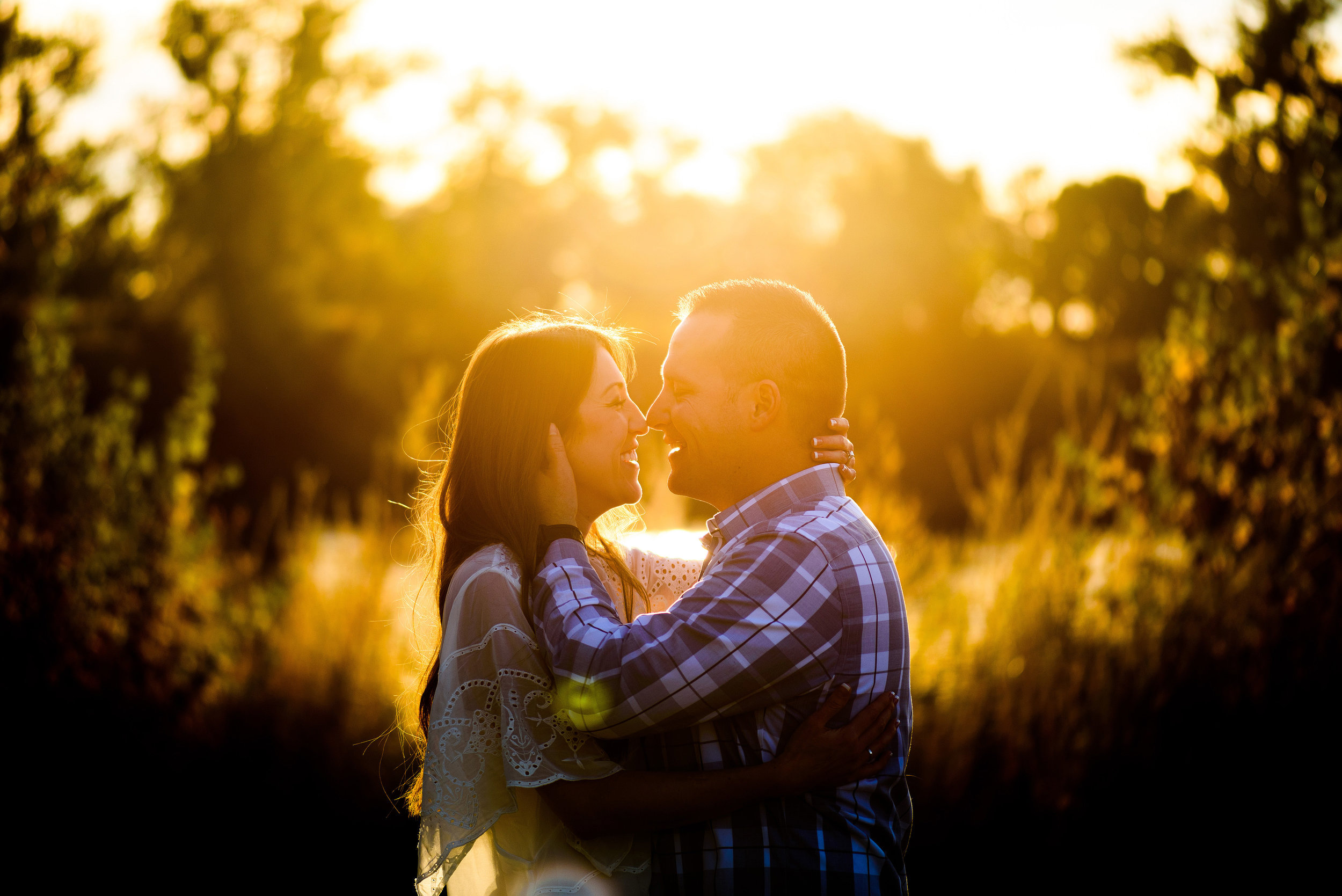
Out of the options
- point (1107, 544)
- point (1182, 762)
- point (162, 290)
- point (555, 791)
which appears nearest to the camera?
point (555, 791)

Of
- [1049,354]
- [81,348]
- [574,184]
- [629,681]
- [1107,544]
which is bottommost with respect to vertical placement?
[629,681]

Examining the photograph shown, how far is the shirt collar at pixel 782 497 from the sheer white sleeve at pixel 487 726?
62 centimetres

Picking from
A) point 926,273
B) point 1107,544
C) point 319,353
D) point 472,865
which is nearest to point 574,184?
point 926,273

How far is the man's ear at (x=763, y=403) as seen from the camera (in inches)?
103

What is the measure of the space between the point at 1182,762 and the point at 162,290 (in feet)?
55.9

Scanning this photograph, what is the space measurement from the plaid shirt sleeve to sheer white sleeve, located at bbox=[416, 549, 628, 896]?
0.32ft

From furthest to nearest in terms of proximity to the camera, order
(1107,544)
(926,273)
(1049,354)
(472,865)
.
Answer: (926,273) → (1049,354) → (1107,544) → (472,865)

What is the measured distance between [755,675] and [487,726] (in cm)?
68

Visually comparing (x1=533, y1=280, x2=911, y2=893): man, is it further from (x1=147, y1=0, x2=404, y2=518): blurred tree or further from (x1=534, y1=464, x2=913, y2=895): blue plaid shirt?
(x1=147, y1=0, x2=404, y2=518): blurred tree

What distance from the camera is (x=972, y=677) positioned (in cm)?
508

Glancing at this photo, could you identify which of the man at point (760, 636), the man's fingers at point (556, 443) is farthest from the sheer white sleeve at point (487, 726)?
the man's fingers at point (556, 443)

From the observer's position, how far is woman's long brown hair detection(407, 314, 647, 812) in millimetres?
2533

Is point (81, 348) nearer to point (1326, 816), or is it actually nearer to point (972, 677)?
point (972, 677)

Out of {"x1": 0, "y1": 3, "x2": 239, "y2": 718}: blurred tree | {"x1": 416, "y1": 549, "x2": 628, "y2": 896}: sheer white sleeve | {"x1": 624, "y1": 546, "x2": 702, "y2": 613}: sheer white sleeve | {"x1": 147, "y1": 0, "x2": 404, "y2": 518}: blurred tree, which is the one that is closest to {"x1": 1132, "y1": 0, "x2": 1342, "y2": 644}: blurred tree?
{"x1": 624, "y1": 546, "x2": 702, "y2": 613}: sheer white sleeve
